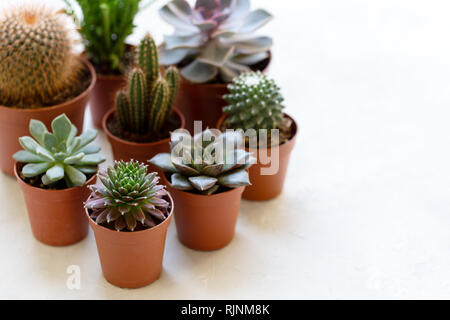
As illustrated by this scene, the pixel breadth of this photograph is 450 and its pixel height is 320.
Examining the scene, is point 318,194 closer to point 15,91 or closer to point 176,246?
point 176,246

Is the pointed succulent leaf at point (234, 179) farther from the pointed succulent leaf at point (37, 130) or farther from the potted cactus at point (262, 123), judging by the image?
the pointed succulent leaf at point (37, 130)

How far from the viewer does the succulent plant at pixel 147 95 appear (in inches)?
68.5

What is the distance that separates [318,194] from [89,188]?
2.40 feet

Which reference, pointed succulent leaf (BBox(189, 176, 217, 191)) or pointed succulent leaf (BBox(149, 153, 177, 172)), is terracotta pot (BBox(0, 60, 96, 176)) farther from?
pointed succulent leaf (BBox(189, 176, 217, 191))

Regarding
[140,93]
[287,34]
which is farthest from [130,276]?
[287,34]

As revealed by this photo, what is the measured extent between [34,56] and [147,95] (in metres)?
0.34

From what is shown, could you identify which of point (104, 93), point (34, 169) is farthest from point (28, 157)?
point (104, 93)

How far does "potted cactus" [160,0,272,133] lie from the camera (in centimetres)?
191

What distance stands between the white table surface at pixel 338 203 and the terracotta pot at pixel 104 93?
0.09m

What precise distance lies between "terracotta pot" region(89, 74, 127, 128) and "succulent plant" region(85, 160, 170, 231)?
607 millimetres

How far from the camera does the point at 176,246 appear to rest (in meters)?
1.73

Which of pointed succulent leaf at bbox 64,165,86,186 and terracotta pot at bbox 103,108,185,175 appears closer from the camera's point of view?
pointed succulent leaf at bbox 64,165,86,186

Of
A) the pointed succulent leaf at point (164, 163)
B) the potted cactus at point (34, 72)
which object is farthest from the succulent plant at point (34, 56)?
the pointed succulent leaf at point (164, 163)

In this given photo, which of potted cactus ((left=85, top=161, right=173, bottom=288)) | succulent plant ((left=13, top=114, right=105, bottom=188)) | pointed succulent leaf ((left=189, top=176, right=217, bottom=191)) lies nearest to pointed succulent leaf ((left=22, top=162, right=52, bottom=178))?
succulent plant ((left=13, top=114, right=105, bottom=188))
